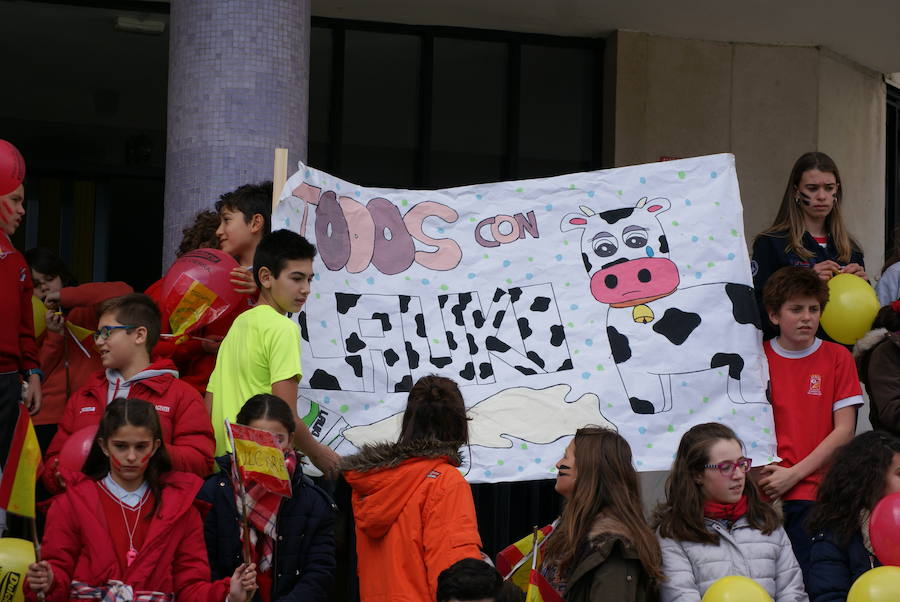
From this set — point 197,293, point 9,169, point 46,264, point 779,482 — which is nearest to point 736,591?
point 779,482

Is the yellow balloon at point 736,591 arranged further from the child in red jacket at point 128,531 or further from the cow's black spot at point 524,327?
the cow's black spot at point 524,327

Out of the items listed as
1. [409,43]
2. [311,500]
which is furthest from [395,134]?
[311,500]

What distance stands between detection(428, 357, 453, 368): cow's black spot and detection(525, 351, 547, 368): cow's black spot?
372mm

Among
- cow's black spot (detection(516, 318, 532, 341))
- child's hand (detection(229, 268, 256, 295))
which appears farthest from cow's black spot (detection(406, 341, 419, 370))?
child's hand (detection(229, 268, 256, 295))

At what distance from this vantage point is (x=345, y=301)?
21.3 ft

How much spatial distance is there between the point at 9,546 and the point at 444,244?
256 centimetres

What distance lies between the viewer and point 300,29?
7.83 metres

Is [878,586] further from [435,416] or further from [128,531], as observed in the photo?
[128,531]

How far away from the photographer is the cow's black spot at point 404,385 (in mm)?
6371

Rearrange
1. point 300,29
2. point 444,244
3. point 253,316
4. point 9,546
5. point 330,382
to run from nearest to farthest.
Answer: point 9,546 → point 253,316 → point 330,382 → point 444,244 → point 300,29

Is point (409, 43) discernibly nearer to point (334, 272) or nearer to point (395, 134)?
point (395, 134)

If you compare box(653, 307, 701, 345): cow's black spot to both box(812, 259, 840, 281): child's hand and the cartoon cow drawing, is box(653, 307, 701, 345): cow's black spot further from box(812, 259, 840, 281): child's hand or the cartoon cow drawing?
box(812, 259, 840, 281): child's hand

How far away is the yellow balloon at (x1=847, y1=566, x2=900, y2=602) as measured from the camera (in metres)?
4.83

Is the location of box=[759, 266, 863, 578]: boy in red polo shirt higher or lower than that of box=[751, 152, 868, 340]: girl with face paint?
lower
